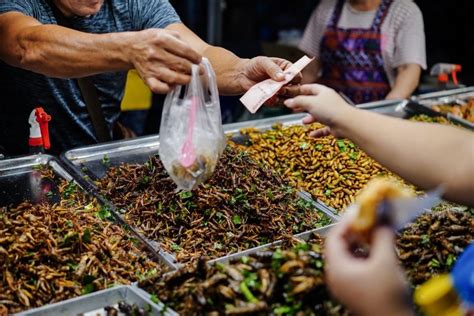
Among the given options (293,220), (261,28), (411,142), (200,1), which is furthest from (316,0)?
(411,142)

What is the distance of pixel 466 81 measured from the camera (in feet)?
28.8

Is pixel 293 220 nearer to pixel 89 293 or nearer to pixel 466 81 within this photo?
pixel 89 293

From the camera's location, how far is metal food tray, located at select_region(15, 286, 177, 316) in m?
2.35

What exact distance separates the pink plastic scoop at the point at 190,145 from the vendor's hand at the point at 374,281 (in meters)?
1.22

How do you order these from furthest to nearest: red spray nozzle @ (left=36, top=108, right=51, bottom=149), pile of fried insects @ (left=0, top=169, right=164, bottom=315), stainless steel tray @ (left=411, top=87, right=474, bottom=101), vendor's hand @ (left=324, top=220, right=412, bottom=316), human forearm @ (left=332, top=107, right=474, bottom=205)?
stainless steel tray @ (left=411, top=87, right=474, bottom=101) → red spray nozzle @ (left=36, top=108, right=51, bottom=149) → pile of fried insects @ (left=0, top=169, right=164, bottom=315) → human forearm @ (left=332, top=107, right=474, bottom=205) → vendor's hand @ (left=324, top=220, right=412, bottom=316)

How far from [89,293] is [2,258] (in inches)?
16.7

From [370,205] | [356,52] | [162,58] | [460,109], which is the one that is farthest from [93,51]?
[460,109]

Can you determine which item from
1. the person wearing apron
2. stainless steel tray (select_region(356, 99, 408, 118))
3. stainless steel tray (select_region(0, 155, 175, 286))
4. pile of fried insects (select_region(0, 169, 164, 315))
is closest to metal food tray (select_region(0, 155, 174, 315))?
stainless steel tray (select_region(0, 155, 175, 286))

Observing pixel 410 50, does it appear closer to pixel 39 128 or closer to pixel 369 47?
pixel 369 47

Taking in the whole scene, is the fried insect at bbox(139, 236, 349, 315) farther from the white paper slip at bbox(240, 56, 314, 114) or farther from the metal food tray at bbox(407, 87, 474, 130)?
the metal food tray at bbox(407, 87, 474, 130)

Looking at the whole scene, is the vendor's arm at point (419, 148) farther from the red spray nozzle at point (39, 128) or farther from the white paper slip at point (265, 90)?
the red spray nozzle at point (39, 128)

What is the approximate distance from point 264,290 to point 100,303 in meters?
0.76

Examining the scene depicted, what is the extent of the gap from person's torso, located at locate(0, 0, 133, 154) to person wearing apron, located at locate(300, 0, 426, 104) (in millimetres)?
2527

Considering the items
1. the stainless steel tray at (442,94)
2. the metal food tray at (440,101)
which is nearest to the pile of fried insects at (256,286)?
the metal food tray at (440,101)
